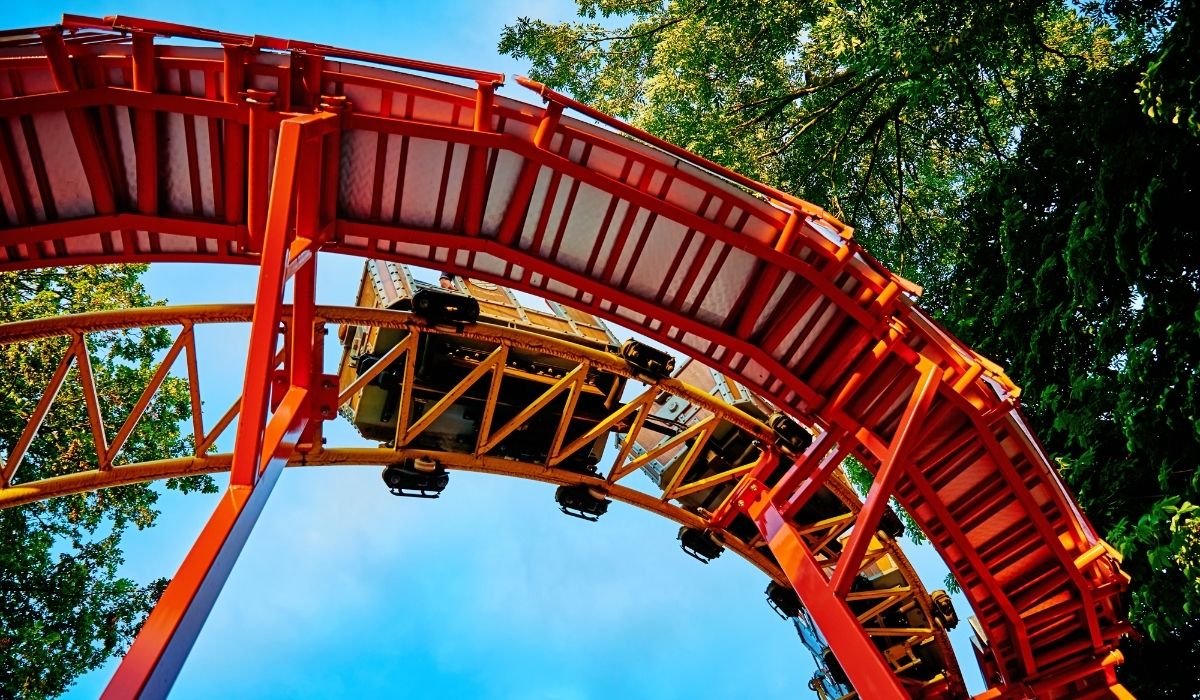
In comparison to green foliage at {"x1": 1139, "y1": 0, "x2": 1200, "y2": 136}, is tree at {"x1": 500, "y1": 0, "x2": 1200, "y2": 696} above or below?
below

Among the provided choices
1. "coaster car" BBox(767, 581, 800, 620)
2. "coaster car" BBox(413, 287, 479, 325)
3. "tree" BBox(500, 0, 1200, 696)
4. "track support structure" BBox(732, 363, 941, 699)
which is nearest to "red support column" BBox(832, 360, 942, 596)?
"track support structure" BBox(732, 363, 941, 699)

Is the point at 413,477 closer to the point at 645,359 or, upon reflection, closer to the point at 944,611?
the point at 645,359

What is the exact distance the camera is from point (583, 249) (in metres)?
8.58

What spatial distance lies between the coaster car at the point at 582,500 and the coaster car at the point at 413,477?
178 centimetres

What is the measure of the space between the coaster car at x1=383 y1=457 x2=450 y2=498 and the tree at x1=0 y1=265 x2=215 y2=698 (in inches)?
326

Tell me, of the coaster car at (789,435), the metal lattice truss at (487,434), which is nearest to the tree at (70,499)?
the metal lattice truss at (487,434)

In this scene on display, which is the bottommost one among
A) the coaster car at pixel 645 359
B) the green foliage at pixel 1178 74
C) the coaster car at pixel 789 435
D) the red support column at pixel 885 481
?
the coaster car at pixel 789 435

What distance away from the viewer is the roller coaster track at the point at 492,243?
6.90 metres

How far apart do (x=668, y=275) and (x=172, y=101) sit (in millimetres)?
4647

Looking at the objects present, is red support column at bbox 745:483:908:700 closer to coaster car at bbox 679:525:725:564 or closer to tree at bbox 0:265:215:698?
coaster car at bbox 679:525:725:564

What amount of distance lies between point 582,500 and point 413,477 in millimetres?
2349

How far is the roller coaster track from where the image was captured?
690 cm

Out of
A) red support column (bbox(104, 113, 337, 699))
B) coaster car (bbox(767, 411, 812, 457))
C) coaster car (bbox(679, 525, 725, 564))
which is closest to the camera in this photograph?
red support column (bbox(104, 113, 337, 699))

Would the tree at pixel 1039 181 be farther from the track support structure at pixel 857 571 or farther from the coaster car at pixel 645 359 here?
the coaster car at pixel 645 359
